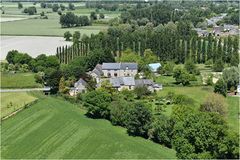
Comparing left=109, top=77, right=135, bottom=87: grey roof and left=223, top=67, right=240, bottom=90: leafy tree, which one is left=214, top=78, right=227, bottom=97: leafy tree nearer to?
→ left=223, top=67, right=240, bottom=90: leafy tree

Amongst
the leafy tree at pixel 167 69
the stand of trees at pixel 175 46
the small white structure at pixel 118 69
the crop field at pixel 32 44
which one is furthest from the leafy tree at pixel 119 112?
the crop field at pixel 32 44

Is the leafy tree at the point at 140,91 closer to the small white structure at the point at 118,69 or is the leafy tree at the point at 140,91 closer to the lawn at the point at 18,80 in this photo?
the small white structure at the point at 118,69

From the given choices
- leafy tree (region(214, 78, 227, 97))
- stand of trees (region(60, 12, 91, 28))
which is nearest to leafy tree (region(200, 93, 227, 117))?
leafy tree (region(214, 78, 227, 97))

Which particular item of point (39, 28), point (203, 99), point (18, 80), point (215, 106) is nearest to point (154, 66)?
point (203, 99)

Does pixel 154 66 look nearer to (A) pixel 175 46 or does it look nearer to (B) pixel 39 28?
(A) pixel 175 46

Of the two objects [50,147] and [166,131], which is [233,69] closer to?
Answer: [166,131]

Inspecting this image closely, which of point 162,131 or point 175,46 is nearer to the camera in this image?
point 162,131

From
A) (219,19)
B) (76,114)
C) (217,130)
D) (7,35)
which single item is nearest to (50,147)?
(76,114)

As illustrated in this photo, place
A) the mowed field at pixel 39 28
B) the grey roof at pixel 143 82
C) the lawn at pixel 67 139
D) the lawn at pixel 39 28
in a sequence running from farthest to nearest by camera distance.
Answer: the mowed field at pixel 39 28 → the lawn at pixel 39 28 → the grey roof at pixel 143 82 → the lawn at pixel 67 139
